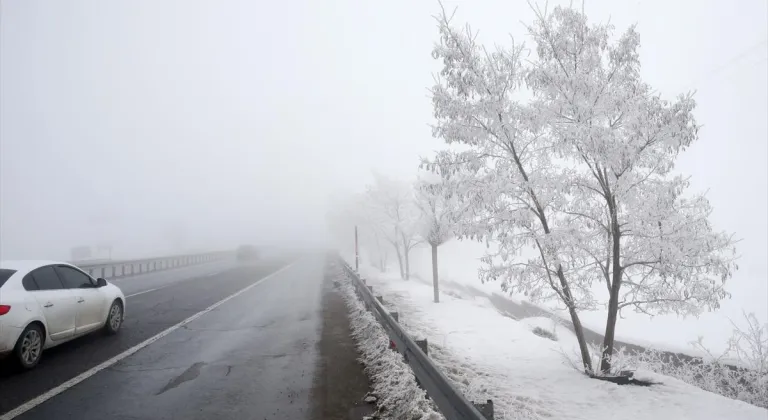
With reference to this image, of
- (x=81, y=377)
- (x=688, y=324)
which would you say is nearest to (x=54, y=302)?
(x=81, y=377)

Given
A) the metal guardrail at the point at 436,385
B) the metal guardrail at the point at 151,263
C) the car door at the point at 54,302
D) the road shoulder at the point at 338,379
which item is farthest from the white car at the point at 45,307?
the metal guardrail at the point at 151,263

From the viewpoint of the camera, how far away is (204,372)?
6070 mm

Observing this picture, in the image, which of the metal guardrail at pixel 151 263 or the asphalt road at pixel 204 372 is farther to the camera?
the metal guardrail at pixel 151 263

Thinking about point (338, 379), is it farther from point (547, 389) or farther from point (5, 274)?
point (5, 274)

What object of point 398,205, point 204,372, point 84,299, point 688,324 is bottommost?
point 688,324

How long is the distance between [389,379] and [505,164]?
3895 mm

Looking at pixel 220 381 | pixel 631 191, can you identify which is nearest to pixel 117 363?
pixel 220 381

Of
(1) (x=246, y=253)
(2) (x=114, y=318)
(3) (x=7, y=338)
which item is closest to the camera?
(3) (x=7, y=338)

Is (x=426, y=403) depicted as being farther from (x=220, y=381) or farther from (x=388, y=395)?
(x=220, y=381)

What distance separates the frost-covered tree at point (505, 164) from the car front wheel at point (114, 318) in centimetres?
705

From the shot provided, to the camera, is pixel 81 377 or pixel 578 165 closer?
pixel 81 377

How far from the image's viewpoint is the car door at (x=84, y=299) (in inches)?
283

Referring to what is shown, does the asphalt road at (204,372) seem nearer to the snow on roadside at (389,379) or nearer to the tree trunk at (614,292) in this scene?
the snow on roadside at (389,379)

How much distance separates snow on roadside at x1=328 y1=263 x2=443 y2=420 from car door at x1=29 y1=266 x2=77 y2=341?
4854 millimetres
